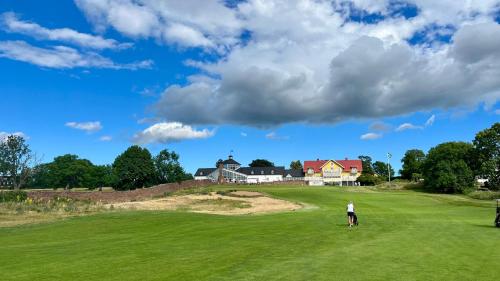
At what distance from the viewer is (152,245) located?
939 inches

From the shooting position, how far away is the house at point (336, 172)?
533 ft

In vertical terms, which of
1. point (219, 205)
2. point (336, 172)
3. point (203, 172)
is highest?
point (203, 172)

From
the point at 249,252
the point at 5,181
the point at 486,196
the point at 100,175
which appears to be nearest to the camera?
the point at 249,252

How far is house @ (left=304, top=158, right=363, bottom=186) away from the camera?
162500 mm

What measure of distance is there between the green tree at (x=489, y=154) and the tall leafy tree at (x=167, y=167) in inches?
3476

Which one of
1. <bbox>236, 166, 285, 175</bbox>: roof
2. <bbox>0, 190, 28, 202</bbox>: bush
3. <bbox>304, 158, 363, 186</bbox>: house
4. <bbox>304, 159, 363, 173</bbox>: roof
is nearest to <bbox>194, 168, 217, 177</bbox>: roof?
<bbox>236, 166, 285, 175</bbox>: roof

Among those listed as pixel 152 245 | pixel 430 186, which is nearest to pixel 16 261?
pixel 152 245

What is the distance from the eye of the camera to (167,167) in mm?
145125

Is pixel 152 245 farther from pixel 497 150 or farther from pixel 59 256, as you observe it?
pixel 497 150

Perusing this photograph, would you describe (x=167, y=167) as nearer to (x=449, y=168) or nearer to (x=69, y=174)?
(x=69, y=174)

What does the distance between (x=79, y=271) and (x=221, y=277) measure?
5.59 meters

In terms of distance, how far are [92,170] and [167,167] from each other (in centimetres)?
4901

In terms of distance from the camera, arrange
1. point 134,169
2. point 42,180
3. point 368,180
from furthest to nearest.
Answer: point 42,180 < point 368,180 < point 134,169

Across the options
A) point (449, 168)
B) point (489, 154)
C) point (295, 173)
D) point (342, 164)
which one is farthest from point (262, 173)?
point (489, 154)
